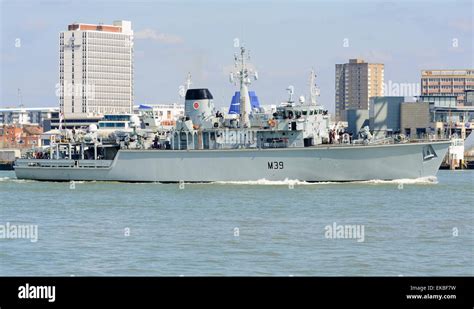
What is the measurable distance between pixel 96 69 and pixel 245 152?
134562 millimetres

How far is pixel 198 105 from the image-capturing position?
204 feet

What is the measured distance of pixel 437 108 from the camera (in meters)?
129

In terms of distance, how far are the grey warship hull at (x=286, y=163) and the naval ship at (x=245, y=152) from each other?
56mm

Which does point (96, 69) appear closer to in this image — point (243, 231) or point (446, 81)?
point (446, 81)

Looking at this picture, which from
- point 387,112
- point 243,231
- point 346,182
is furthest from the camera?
point 387,112

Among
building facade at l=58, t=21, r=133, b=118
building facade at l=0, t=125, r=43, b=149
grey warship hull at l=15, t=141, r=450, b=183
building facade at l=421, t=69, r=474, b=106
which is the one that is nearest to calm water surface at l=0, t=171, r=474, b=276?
grey warship hull at l=15, t=141, r=450, b=183

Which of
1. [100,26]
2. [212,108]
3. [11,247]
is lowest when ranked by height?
[11,247]

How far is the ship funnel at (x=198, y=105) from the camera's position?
2435 inches

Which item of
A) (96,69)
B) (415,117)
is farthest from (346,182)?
(96,69)

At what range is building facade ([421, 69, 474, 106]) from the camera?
588ft

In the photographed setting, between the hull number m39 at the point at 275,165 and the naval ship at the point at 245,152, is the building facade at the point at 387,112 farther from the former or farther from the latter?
the hull number m39 at the point at 275,165
